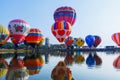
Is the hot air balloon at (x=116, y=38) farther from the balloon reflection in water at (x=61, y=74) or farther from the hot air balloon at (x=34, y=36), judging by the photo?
the balloon reflection in water at (x=61, y=74)

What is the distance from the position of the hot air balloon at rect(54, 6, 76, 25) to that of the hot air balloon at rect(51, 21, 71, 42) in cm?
238

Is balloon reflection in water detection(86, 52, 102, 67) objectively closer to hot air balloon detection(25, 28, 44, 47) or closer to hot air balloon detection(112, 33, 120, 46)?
hot air balloon detection(112, 33, 120, 46)

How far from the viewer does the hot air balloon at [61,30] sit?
4272cm

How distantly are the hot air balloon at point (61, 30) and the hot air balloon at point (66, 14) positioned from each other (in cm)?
238

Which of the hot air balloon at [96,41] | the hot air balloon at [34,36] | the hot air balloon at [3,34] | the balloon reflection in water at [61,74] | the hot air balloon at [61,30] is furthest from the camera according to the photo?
the hot air balloon at [96,41]

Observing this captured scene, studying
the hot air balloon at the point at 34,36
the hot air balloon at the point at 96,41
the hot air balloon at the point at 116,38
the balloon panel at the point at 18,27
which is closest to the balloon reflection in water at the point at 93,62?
the balloon panel at the point at 18,27

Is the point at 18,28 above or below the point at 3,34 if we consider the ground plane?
above

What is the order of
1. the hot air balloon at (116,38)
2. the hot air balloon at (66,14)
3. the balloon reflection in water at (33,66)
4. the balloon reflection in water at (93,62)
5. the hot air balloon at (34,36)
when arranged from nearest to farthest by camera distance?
the balloon reflection in water at (33,66)
the balloon reflection in water at (93,62)
the hot air balloon at (66,14)
the hot air balloon at (116,38)
the hot air balloon at (34,36)

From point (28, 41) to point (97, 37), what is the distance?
24079mm

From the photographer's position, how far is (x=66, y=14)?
4553cm

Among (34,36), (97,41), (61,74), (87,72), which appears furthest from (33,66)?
(97,41)

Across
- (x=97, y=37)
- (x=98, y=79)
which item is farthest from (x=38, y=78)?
(x=97, y=37)

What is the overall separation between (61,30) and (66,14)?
12.0ft

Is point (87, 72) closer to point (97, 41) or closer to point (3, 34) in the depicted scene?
point (3, 34)
